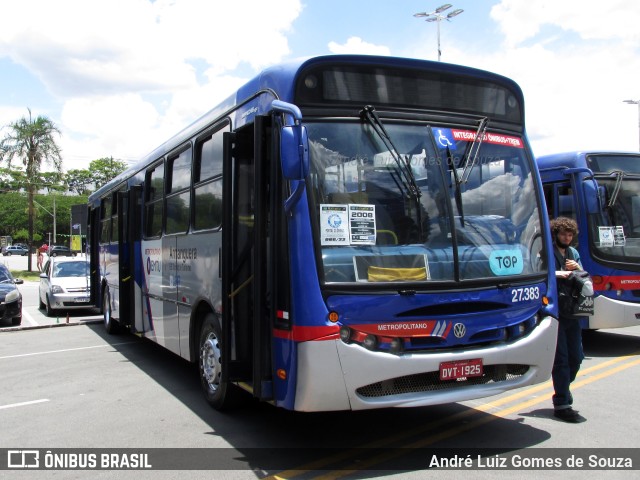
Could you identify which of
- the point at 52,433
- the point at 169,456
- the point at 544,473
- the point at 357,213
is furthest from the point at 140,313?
the point at 544,473

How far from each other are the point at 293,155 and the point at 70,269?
1459 centimetres

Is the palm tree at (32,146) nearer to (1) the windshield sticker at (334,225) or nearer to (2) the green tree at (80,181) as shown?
(1) the windshield sticker at (334,225)

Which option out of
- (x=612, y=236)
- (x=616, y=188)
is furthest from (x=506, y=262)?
(x=616, y=188)

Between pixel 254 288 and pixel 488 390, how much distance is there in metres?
2.08

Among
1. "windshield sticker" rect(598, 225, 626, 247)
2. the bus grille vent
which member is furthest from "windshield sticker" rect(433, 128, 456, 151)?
"windshield sticker" rect(598, 225, 626, 247)

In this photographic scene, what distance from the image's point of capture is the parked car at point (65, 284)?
16.0 meters

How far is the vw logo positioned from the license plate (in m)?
0.21

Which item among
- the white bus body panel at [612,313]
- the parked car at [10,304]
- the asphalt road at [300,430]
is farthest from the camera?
the parked car at [10,304]

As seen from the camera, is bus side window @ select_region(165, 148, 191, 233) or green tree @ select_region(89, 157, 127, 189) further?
green tree @ select_region(89, 157, 127, 189)

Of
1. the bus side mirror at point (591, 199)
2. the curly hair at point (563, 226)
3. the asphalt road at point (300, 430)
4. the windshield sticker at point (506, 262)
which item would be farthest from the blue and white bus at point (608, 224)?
the windshield sticker at point (506, 262)

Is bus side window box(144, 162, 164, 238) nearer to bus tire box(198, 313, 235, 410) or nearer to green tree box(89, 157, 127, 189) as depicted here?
bus tire box(198, 313, 235, 410)

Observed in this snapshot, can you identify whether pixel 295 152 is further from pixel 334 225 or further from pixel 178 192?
pixel 178 192

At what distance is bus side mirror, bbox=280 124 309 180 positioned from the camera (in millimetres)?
4434

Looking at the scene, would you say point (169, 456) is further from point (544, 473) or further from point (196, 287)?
point (544, 473)
